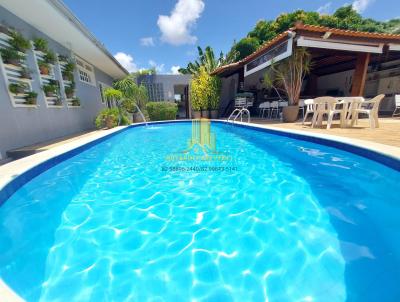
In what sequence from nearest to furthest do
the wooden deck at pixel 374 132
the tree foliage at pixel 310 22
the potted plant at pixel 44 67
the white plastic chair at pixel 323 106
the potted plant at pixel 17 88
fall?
the wooden deck at pixel 374 132 → the potted plant at pixel 17 88 → the white plastic chair at pixel 323 106 → the potted plant at pixel 44 67 → the tree foliage at pixel 310 22

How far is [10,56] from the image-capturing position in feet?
15.4

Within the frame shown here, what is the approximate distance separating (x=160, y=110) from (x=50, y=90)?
788 centimetres

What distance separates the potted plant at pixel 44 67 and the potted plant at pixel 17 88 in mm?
1238

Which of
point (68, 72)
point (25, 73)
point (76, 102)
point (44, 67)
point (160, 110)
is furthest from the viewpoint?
point (160, 110)

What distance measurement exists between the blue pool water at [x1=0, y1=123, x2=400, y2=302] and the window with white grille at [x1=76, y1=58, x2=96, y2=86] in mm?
7741

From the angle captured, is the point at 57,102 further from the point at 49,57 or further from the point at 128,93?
the point at 128,93

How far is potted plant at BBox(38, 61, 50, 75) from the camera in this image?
601 centimetres

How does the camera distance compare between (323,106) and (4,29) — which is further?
(323,106)

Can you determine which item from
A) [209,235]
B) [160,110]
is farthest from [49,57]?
[209,235]

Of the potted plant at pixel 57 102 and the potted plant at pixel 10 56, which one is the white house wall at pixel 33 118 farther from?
the potted plant at pixel 10 56

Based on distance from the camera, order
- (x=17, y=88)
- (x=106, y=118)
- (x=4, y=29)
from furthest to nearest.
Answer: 1. (x=106, y=118)
2. (x=17, y=88)
3. (x=4, y=29)

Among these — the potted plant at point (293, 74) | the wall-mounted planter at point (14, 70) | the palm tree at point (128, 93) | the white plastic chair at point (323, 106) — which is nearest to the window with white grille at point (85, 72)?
the palm tree at point (128, 93)

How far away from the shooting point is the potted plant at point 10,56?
4.57 m

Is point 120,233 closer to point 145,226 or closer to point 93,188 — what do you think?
point 145,226
